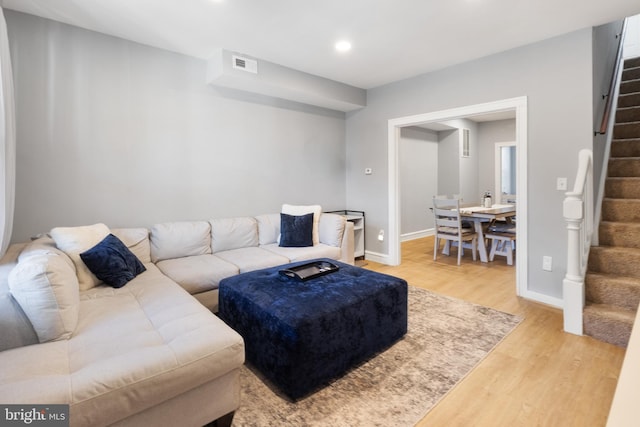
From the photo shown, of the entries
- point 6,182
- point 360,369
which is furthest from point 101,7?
point 360,369

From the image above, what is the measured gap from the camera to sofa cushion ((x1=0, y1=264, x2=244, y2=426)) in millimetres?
1125

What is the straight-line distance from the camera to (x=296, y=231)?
3.56 metres

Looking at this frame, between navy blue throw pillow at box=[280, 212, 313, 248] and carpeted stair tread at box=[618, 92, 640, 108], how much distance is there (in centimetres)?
399

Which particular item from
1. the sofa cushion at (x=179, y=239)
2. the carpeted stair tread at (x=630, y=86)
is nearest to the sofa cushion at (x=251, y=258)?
the sofa cushion at (x=179, y=239)

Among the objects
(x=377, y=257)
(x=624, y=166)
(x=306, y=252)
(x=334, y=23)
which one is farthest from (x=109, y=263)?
(x=624, y=166)

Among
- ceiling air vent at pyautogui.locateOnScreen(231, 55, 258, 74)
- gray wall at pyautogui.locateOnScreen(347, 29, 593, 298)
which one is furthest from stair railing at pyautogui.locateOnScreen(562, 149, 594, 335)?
ceiling air vent at pyautogui.locateOnScreen(231, 55, 258, 74)

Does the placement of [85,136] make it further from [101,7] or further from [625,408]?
[625,408]

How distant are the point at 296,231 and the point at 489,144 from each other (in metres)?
5.72

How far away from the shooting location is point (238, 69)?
3.25 metres

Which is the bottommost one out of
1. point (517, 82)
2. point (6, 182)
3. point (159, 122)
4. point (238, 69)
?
point (6, 182)

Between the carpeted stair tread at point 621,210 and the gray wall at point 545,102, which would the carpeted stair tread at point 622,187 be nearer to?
the carpeted stair tread at point 621,210

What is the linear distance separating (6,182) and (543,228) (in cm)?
425

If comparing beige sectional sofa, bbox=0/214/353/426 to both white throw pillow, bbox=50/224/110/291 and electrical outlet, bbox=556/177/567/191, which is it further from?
electrical outlet, bbox=556/177/567/191

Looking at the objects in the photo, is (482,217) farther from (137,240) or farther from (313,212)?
(137,240)
